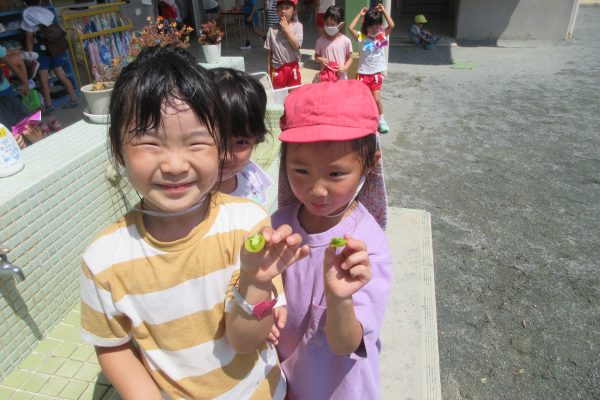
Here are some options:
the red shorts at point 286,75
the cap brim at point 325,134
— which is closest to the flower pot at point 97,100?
the cap brim at point 325,134

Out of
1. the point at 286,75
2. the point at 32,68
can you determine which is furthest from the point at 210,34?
the point at 32,68

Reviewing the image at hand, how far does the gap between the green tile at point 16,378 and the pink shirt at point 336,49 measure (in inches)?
196

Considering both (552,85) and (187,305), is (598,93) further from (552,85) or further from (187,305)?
(187,305)

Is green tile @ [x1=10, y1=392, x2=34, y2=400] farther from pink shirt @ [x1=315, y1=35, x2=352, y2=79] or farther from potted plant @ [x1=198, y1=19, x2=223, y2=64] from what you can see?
pink shirt @ [x1=315, y1=35, x2=352, y2=79]

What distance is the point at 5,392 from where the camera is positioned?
1.71 metres

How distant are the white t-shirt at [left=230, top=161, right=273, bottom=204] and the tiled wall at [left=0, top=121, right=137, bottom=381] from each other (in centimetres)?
82

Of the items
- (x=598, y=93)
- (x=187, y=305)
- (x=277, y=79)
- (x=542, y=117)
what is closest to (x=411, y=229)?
(x=187, y=305)

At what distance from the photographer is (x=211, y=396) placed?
1193 mm

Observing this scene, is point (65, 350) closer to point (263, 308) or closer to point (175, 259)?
point (175, 259)

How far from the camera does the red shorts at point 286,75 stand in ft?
18.1

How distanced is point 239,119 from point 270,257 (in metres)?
0.88

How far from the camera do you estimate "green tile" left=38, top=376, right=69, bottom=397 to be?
1688mm

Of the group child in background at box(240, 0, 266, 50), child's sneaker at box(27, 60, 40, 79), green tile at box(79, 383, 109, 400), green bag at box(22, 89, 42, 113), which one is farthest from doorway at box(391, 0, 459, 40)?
green tile at box(79, 383, 109, 400)

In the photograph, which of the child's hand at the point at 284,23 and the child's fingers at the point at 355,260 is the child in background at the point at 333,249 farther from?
the child's hand at the point at 284,23
